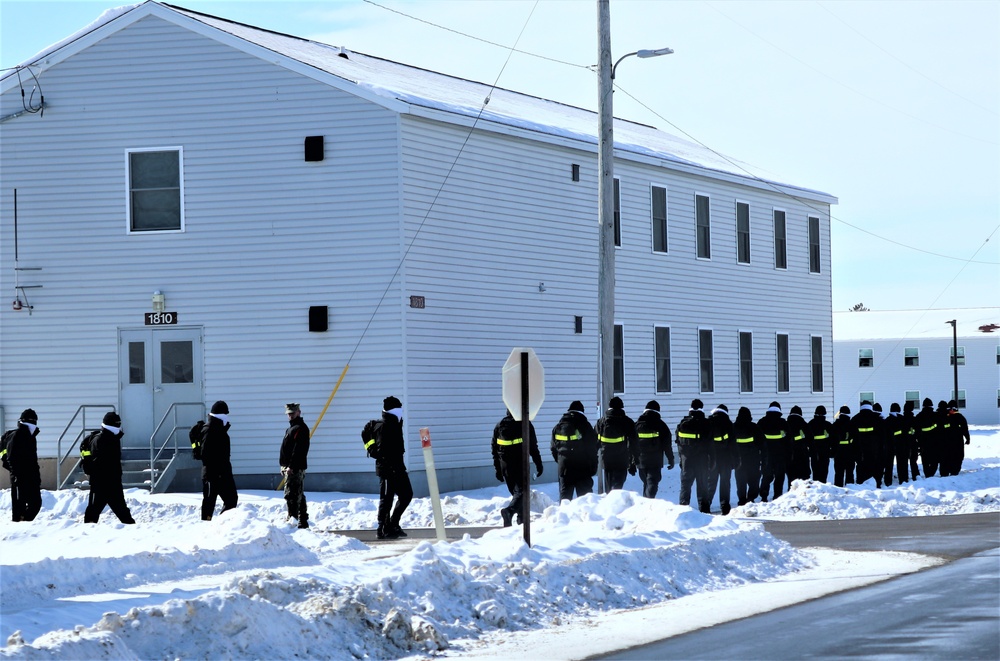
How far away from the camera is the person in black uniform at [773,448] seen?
935 inches

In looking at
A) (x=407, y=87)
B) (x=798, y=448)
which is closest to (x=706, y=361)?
(x=798, y=448)

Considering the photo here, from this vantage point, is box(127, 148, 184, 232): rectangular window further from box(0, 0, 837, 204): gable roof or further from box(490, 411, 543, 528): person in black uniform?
box(490, 411, 543, 528): person in black uniform

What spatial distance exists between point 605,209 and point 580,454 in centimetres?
474

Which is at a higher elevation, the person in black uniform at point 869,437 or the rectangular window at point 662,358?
the rectangular window at point 662,358

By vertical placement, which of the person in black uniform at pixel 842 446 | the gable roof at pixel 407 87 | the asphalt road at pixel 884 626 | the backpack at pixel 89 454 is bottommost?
the asphalt road at pixel 884 626

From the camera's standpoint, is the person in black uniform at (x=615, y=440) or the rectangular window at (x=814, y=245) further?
the rectangular window at (x=814, y=245)

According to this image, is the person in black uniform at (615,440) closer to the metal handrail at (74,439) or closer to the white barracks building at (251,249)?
the white barracks building at (251,249)

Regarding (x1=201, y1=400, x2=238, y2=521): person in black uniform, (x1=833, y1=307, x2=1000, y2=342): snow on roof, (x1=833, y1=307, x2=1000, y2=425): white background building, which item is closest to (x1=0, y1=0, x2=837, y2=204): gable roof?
(x1=201, y1=400, x2=238, y2=521): person in black uniform

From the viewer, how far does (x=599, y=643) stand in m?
10.5

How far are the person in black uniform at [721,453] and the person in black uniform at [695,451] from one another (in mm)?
150

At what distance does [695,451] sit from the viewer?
21.7 m

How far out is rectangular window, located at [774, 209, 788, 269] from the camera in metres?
36.6

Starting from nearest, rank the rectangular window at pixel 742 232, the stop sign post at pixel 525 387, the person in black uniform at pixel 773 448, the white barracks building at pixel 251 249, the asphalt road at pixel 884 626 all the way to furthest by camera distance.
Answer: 1. the asphalt road at pixel 884 626
2. the stop sign post at pixel 525 387
3. the person in black uniform at pixel 773 448
4. the white barracks building at pixel 251 249
5. the rectangular window at pixel 742 232

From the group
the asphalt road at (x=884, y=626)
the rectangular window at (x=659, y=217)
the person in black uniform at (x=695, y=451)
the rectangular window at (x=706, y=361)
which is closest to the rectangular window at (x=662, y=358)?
the rectangular window at (x=706, y=361)
